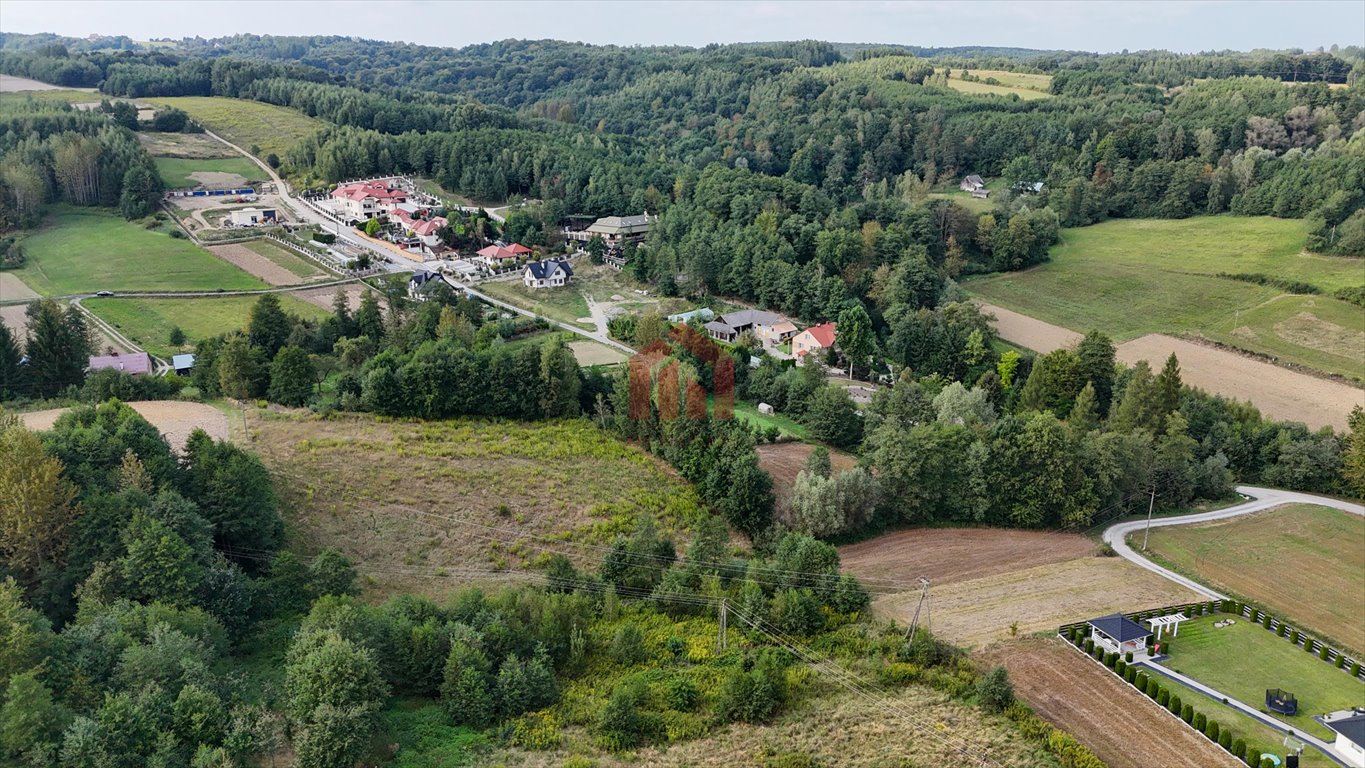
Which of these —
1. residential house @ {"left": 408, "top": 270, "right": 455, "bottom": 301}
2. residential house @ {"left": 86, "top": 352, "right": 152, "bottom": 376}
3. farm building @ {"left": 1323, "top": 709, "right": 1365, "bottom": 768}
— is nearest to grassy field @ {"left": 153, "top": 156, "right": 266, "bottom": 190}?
residential house @ {"left": 408, "top": 270, "right": 455, "bottom": 301}

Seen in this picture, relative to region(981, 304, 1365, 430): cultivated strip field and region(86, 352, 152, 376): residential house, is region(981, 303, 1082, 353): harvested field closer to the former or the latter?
region(981, 304, 1365, 430): cultivated strip field

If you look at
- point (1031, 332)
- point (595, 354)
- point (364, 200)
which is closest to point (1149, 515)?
point (1031, 332)

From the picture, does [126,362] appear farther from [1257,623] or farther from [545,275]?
[1257,623]

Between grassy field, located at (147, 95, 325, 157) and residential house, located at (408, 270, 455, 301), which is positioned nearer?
residential house, located at (408, 270, 455, 301)

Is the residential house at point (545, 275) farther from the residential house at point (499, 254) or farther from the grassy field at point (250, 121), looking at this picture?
the grassy field at point (250, 121)

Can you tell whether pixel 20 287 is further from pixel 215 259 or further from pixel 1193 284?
pixel 1193 284

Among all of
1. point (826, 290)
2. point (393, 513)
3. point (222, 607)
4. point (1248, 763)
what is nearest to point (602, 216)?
point (826, 290)

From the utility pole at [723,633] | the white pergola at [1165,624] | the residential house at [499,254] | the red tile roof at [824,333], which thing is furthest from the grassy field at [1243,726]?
the residential house at [499,254]
